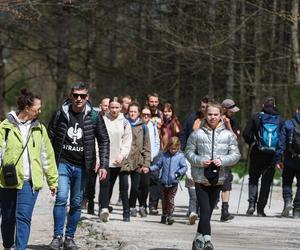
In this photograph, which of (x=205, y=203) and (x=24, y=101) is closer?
(x=24, y=101)

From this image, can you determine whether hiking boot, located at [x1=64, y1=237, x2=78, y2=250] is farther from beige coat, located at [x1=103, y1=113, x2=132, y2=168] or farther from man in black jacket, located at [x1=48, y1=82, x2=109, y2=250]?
beige coat, located at [x1=103, y1=113, x2=132, y2=168]

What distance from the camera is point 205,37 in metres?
29.6

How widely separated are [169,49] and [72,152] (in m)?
23.2

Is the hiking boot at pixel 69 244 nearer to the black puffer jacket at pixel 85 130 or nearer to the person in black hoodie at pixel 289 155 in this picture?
the black puffer jacket at pixel 85 130

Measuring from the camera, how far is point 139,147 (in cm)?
1410

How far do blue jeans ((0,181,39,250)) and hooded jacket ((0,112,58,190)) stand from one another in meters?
0.08

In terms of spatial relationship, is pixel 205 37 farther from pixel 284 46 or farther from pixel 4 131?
pixel 4 131

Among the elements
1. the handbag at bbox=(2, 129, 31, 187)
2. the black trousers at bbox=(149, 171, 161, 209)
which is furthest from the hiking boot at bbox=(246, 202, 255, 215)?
the handbag at bbox=(2, 129, 31, 187)

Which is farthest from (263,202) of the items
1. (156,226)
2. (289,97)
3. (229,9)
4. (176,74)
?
(176,74)

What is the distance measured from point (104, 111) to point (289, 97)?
1723cm

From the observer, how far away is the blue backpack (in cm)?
1459

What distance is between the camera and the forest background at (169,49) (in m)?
28.9

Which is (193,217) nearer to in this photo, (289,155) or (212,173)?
(289,155)

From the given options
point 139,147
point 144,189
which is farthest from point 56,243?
point 144,189
